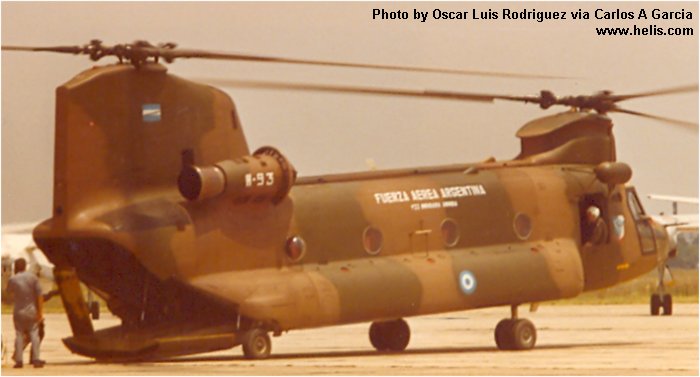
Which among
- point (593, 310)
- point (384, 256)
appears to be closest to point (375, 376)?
point (384, 256)

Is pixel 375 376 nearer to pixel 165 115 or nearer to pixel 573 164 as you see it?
pixel 165 115

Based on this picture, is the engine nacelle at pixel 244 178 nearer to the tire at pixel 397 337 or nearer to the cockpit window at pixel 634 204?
the tire at pixel 397 337

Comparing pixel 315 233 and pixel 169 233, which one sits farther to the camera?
pixel 315 233

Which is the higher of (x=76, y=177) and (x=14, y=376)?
(x=76, y=177)

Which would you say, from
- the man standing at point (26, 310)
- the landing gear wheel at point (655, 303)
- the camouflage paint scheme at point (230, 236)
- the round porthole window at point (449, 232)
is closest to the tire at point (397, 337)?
the camouflage paint scheme at point (230, 236)

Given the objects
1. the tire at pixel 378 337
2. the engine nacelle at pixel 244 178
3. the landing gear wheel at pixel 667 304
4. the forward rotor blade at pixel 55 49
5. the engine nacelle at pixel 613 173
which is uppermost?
the forward rotor blade at pixel 55 49

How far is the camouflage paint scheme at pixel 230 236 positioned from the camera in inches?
973

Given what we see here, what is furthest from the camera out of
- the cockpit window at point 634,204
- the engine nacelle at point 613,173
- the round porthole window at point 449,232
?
the cockpit window at point 634,204

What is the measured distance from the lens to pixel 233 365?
2517 centimetres

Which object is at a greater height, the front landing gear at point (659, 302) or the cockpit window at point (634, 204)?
the cockpit window at point (634, 204)

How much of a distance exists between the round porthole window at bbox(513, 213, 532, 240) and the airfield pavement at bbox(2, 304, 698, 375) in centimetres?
217

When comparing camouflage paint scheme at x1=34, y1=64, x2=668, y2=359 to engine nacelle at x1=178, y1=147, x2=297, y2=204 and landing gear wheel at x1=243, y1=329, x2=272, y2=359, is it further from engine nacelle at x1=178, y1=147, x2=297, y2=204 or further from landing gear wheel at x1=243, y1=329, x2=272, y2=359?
landing gear wheel at x1=243, y1=329, x2=272, y2=359

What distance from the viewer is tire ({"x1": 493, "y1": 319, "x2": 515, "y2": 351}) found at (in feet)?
95.7

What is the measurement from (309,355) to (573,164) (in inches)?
272
